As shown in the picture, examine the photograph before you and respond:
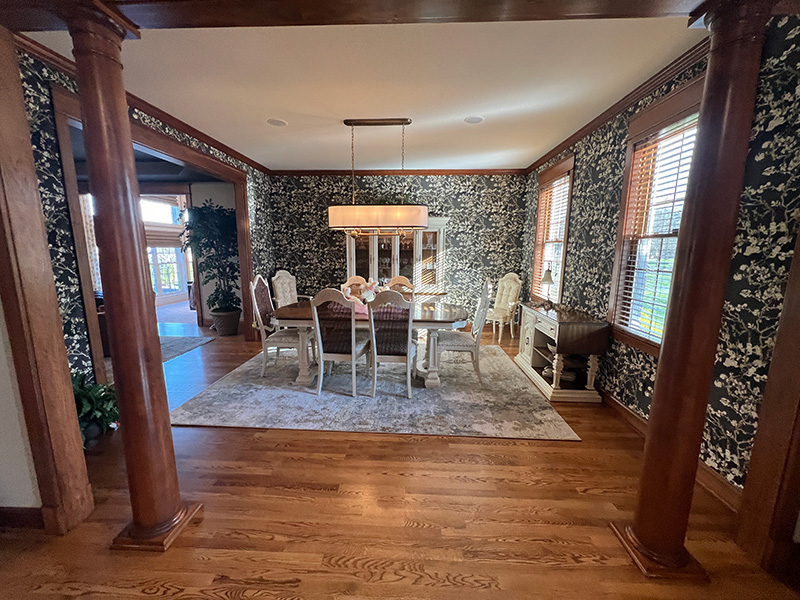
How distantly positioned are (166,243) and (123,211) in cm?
821

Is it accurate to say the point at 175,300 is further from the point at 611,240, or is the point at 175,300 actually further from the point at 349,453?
the point at 611,240

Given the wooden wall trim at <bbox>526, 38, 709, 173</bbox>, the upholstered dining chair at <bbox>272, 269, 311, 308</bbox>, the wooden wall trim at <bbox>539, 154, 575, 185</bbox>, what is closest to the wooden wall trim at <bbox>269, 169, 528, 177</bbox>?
the wooden wall trim at <bbox>539, 154, 575, 185</bbox>

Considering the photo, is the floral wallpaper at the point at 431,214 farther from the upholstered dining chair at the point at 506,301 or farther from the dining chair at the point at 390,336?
the dining chair at the point at 390,336

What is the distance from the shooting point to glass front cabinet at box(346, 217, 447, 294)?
17.2ft

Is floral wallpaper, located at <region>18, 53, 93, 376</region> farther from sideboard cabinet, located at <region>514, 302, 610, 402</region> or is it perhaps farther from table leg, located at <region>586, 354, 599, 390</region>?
table leg, located at <region>586, 354, 599, 390</region>

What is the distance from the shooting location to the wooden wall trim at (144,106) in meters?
1.95

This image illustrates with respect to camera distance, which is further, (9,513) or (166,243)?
(166,243)

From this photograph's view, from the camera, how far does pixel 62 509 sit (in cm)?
154

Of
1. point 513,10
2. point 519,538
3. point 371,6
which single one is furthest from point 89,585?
point 513,10

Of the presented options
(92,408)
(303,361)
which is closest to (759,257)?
(303,361)

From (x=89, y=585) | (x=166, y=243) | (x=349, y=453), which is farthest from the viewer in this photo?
(x=166, y=243)

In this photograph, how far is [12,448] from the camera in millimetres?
1493

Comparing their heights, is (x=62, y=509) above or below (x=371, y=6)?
below

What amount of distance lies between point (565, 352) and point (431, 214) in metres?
3.27
